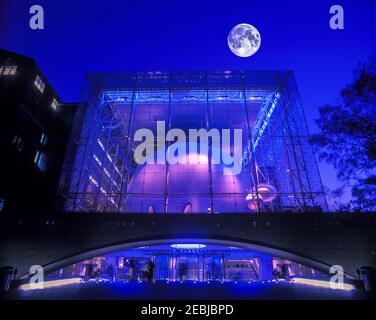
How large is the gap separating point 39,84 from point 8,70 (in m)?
2.95

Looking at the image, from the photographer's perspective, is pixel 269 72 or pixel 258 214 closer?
pixel 258 214

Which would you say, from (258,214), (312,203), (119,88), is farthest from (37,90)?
(312,203)

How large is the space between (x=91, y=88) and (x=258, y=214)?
54.8 ft

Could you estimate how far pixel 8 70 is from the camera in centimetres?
2300

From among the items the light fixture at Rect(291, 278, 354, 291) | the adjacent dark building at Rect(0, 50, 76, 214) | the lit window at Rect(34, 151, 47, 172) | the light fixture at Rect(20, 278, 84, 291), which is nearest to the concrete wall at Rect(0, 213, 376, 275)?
the light fixture at Rect(291, 278, 354, 291)

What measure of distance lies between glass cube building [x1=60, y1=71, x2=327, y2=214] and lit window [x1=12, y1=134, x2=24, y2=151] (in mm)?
6670

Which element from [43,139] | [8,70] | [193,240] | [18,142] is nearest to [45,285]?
[193,240]

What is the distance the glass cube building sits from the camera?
17.6 metres

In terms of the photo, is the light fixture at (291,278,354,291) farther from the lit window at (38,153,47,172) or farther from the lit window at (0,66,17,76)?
the lit window at (0,66,17,76)

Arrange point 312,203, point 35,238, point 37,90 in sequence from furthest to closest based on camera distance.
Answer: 1. point 37,90
2. point 312,203
3. point 35,238

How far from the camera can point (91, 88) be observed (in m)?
20.7

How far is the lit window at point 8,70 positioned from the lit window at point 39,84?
200 centimetres

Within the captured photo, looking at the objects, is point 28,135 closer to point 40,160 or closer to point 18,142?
point 18,142
